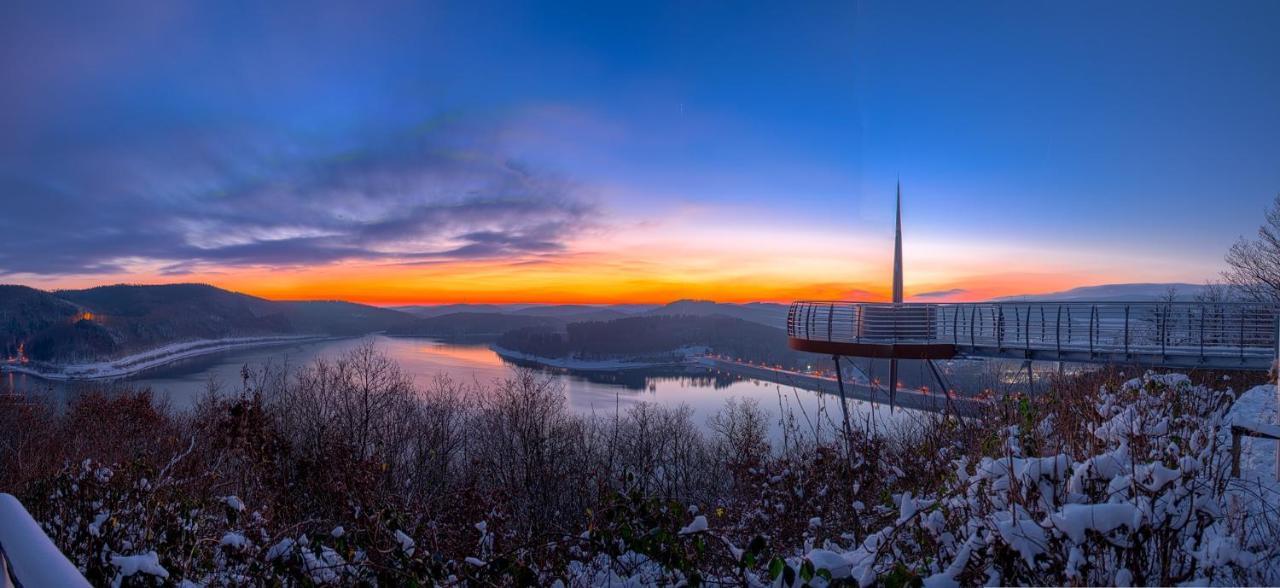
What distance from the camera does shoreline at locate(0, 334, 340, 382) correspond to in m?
78.1

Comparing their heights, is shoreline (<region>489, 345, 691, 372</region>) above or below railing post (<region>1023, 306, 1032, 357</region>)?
below

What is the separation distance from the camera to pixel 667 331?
98.5 m

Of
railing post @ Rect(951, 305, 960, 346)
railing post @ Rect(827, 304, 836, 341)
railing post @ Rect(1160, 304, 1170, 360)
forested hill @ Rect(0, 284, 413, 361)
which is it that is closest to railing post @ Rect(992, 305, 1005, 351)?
railing post @ Rect(951, 305, 960, 346)

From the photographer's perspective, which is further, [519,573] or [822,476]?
[822,476]

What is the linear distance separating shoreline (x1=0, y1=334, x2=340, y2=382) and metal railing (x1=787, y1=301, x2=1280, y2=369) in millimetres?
87073

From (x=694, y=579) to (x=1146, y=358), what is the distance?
1198cm

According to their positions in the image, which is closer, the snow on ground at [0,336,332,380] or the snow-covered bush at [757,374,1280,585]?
the snow-covered bush at [757,374,1280,585]

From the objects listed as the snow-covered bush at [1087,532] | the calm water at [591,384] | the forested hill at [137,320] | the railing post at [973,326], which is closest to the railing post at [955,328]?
the railing post at [973,326]

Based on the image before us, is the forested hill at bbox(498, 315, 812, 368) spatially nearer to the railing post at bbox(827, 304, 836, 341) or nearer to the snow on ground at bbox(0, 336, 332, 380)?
the snow on ground at bbox(0, 336, 332, 380)

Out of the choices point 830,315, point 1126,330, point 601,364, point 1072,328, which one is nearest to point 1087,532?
point 830,315

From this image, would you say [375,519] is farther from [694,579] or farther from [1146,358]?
[1146,358]

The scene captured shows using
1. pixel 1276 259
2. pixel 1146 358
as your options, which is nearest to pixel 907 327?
pixel 1146 358

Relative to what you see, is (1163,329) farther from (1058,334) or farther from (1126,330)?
(1058,334)

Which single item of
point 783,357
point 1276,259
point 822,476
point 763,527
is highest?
point 1276,259
